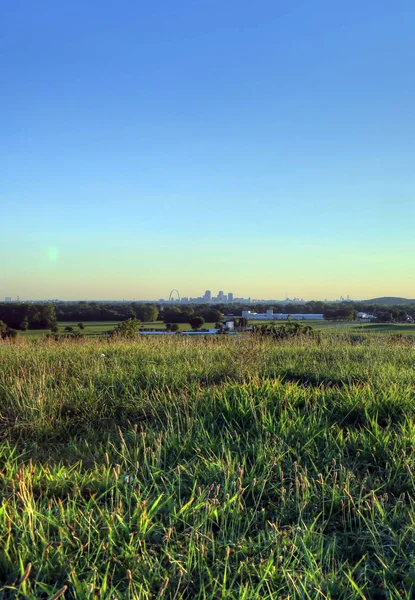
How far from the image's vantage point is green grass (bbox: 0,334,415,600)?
214 centimetres

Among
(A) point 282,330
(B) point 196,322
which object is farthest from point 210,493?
(B) point 196,322

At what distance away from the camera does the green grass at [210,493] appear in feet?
7.03

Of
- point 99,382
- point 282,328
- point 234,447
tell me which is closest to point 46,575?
point 234,447

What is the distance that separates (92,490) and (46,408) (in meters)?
2.24

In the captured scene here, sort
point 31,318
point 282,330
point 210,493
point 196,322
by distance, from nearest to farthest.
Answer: point 210,493, point 282,330, point 31,318, point 196,322

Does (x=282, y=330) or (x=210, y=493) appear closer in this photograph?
(x=210, y=493)

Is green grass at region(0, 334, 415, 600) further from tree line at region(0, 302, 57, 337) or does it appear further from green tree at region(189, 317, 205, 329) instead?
green tree at region(189, 317, 205, 329)

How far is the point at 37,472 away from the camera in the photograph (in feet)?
10.4

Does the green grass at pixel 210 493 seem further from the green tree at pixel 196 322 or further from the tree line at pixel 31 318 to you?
the green tree at pixel 196 322

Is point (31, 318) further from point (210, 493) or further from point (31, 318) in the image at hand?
point (210, 493)

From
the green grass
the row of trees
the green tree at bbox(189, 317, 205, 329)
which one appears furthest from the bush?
the green tree at bbox(189, 317, 205, 329)

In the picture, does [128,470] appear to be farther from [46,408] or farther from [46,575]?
[46,408]

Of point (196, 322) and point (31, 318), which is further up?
point (31, 318)

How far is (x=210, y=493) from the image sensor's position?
9.26 ft
